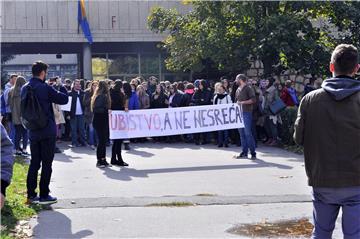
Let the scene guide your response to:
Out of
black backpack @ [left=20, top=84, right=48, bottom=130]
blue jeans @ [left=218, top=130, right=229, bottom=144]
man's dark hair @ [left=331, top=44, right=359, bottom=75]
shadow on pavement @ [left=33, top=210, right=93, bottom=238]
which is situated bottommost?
shadow on pavement @ [left=33, top=210, right=93, bottom=238]

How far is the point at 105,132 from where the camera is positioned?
12.7m

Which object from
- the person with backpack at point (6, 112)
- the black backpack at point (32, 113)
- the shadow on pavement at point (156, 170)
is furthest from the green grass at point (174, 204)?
the person with backpack at point (6, 112)

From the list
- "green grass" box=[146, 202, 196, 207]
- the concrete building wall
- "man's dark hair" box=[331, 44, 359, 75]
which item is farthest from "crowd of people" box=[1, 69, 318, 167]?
the concrete building wall

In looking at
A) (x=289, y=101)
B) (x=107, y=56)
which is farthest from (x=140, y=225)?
(x=107, y=56)

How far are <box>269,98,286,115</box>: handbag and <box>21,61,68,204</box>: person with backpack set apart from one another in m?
8.79

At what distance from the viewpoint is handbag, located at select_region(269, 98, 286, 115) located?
16.7 meters

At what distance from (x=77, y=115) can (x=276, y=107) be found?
17.7 feet

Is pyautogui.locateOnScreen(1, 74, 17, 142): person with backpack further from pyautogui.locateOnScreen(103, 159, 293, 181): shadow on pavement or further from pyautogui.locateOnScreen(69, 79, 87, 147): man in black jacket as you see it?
pyautogui.locateOnScreen(103, 159, 293, 181): shadow on pavement

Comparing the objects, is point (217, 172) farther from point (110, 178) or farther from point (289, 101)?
point (289, 101)

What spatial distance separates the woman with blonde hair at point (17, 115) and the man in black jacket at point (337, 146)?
9327mm

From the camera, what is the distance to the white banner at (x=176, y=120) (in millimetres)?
13922

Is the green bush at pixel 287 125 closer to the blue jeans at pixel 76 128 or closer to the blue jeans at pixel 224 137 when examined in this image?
the blue jeans at pixel 224 137

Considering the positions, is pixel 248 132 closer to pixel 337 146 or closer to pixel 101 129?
pixel 101 129

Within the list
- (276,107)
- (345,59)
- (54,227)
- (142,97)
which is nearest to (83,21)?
(142,97)
